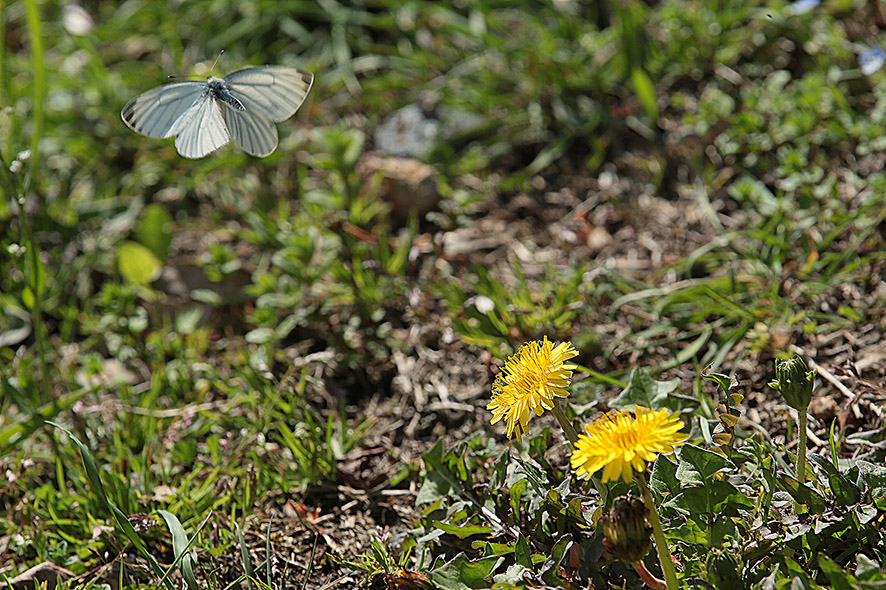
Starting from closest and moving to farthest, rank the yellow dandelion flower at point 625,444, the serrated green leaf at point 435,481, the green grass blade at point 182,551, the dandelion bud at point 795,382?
the yellow dandelion flower at point 625,444
the dandelion bud at point 795,382
the green grass blade at point 182,551
the serrated green leaf at point 435,481

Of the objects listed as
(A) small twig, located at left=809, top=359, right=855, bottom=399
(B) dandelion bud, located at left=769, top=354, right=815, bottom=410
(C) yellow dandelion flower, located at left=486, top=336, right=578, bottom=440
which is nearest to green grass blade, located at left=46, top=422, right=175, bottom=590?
(C) yellow dandelion flower, located at left=486, top=336, right=578, bottom=440

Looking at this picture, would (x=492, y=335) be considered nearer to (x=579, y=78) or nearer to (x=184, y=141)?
(x=184, y=141)

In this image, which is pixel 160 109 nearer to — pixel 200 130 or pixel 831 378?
pixel 200 130

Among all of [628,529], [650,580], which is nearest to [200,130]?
[628,529]

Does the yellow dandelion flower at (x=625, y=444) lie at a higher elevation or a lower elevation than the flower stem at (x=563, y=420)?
higher

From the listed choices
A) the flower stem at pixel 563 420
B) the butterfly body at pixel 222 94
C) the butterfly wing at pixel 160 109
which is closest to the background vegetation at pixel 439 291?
the flower stem at pixel 563 420

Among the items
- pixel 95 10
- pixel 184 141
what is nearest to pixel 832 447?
pixel 184 141

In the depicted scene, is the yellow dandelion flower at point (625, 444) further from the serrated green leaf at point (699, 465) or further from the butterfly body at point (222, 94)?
the butterfly body at point (222, 94)
